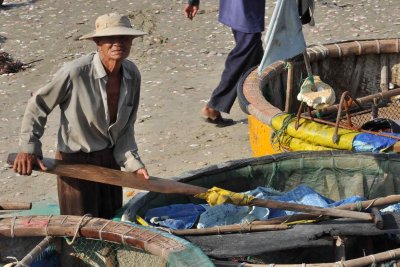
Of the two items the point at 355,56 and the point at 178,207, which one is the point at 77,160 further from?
the point at 355,56

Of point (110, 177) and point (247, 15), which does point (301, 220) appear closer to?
point (110, 177)

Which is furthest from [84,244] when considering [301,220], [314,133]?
[314,133]

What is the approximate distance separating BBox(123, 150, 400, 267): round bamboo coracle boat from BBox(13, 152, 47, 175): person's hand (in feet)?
2.03

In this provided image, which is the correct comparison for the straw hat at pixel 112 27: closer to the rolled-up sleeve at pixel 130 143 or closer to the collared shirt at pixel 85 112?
the collared shirt at pixel 85 112

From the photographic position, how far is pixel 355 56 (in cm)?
820

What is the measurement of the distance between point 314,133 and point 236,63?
184 centimetres

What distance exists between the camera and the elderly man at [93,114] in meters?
5.17

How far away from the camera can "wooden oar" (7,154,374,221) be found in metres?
5.14

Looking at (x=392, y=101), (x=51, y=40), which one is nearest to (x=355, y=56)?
(x=392, y=101)

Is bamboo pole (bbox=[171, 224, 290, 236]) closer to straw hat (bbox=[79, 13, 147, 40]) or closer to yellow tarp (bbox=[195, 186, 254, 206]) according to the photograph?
yellow tarp (bbox=[195, 186, 254, 206])

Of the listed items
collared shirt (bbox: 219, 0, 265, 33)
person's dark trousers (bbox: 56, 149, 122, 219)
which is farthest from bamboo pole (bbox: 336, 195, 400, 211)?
collared shirt (bbox: 219, 0, 265, 33)

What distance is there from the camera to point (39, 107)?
520cm

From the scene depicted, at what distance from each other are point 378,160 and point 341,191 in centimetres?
31

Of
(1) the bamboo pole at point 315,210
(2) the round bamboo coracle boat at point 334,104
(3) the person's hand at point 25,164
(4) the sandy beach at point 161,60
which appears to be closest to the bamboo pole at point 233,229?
(1) the bamboo pole at point 315,210
